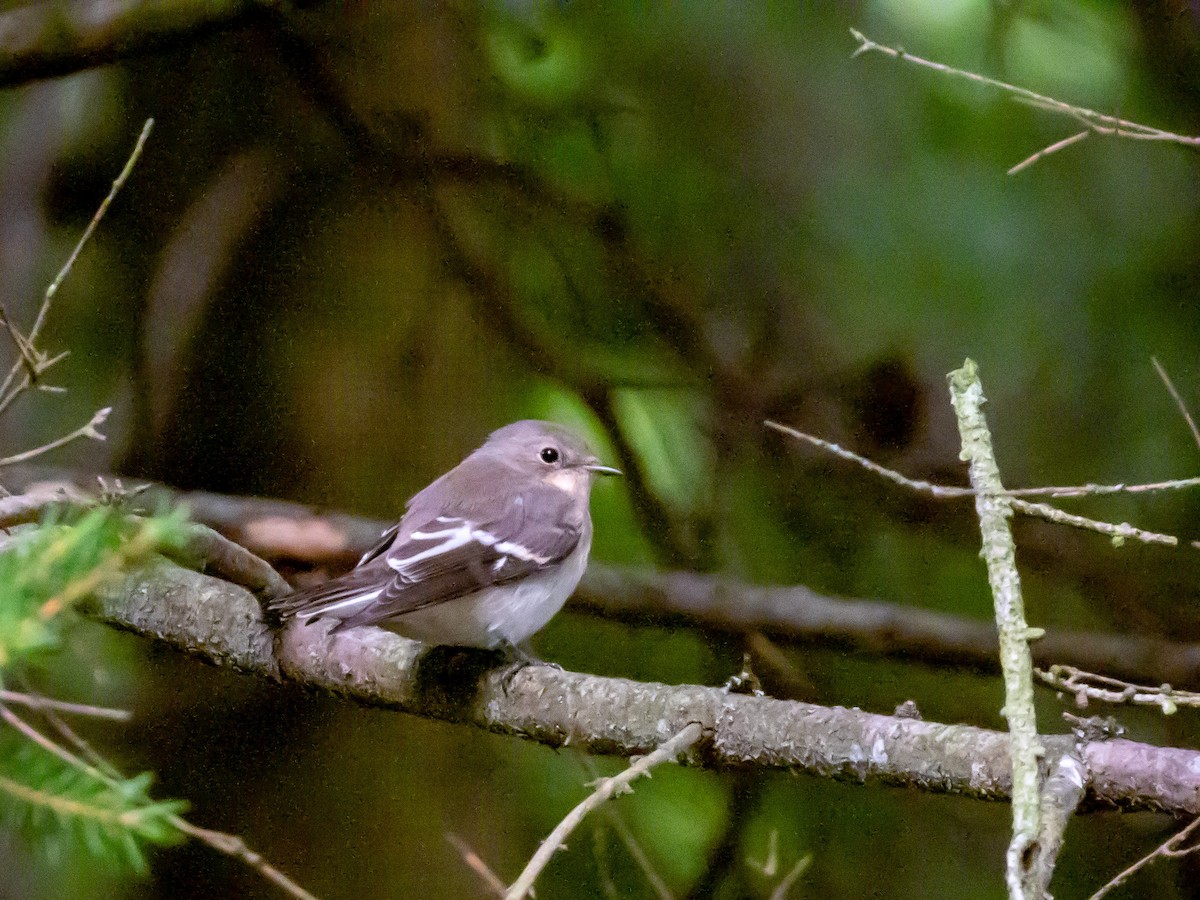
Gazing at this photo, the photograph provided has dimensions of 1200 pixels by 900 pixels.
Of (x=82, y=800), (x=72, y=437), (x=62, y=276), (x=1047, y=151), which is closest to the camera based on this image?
(x=82, y=800)

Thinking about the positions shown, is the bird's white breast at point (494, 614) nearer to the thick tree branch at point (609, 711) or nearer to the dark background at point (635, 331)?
the thick tree branch at point (609, 711)

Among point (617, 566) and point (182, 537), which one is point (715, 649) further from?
point (182, 537)

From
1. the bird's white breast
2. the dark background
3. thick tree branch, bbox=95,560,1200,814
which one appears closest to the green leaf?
thick tree branch, bbox=95,560,1200,814

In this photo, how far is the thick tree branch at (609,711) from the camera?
0.88 meters

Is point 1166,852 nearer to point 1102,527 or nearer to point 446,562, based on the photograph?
point 1102,527

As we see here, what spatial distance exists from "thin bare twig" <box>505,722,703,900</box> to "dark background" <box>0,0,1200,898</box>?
21.8 inches

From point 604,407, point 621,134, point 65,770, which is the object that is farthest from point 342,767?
point 65,770

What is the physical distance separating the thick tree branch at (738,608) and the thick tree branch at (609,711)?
16 centimetres

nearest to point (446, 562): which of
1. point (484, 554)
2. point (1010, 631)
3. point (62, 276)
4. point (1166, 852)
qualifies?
point (484, 554)

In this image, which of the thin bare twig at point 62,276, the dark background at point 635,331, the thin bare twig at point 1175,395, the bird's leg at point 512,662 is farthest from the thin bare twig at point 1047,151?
the thin bare twig at point 62,276

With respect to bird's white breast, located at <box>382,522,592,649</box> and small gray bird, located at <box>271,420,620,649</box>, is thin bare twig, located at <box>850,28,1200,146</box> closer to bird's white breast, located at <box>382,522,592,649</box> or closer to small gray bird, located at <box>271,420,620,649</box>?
small gray bird, located at <box>271,420,620,649</box>

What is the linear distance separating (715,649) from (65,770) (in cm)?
109

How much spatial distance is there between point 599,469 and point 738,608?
11.0 inches

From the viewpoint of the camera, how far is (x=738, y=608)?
60.7 inches
